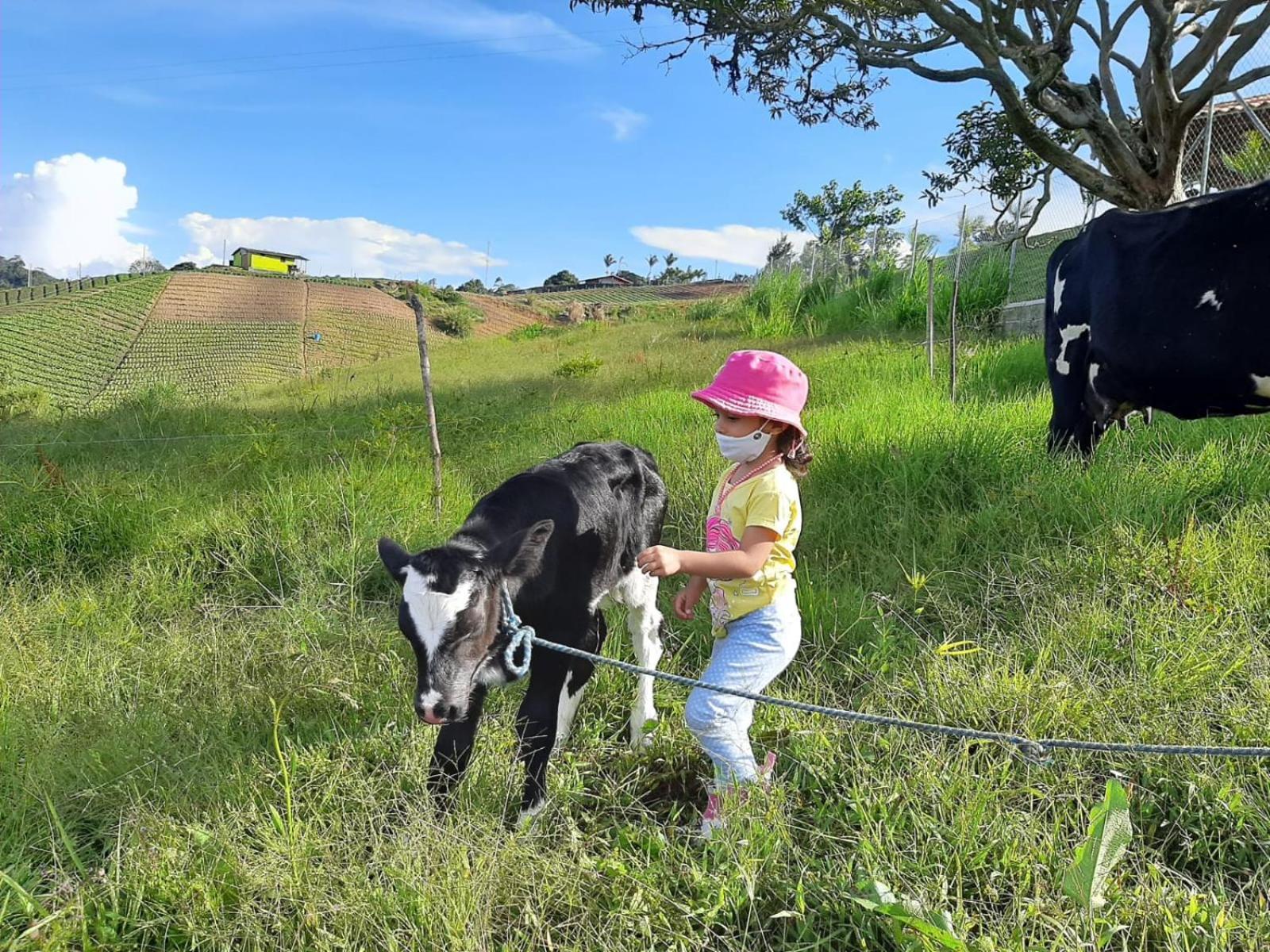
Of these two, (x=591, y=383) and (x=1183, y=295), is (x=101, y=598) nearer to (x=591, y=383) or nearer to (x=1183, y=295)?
(x=1183, y=295)

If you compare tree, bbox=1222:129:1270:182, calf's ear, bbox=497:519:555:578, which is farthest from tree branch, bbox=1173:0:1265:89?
calf's ear, bbox=497:519:555:578

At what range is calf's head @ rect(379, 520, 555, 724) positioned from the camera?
7.02 feet

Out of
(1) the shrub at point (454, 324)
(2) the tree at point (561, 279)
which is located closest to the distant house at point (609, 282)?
(2) the tree at point (561, 279)

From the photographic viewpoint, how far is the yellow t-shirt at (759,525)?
Answer: 2.30 meters

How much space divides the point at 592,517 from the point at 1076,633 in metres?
2.02

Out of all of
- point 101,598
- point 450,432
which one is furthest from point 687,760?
point 450,432

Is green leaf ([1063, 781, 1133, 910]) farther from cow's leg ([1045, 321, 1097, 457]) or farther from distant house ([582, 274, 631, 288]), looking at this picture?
distant house ([582, 274, 631, 288])

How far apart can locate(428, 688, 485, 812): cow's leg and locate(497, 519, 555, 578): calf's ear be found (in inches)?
20.5

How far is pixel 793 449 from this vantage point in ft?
8.01

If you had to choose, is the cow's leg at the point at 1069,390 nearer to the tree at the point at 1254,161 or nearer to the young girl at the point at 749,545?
the young girl at the point at 749,545

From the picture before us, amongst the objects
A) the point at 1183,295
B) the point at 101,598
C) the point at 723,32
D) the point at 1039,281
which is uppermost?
the point at 723,32

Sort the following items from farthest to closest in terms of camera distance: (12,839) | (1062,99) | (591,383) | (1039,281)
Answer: (1039,281)
(591,383)
(1062,99)
(12,839)

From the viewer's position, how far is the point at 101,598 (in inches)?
160

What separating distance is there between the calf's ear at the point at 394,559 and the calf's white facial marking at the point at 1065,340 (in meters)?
4.20
